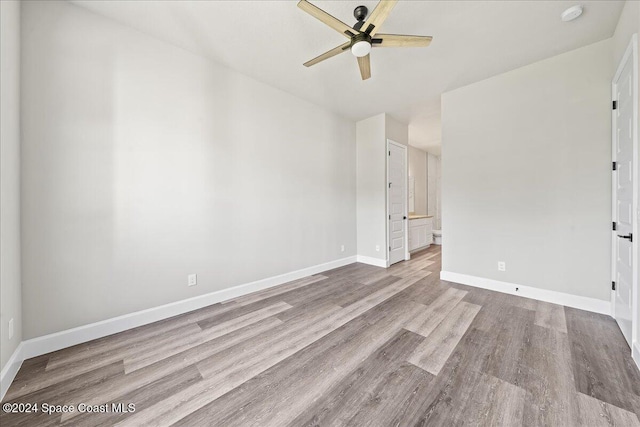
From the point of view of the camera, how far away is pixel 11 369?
64.4 inches

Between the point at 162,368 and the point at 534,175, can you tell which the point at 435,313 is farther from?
the point at 162,368

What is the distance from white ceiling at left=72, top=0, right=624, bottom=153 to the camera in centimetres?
208

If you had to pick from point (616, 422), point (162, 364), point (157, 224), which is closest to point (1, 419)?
point (162, 364)

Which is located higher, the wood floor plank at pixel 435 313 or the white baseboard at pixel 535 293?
the white baseboard at pixel 535 293

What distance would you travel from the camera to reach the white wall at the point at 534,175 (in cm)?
259

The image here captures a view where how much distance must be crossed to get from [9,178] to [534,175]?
5046mm

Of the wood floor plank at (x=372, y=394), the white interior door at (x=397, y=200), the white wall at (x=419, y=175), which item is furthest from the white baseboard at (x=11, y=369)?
the white wall at (x=419, y=175)

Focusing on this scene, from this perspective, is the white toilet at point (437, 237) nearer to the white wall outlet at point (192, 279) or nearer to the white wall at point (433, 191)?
the white wall at point (433, 191)

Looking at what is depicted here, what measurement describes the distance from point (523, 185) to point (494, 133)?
31.2 inches

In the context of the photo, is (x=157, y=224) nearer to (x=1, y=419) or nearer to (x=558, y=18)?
(x=1, y=419)

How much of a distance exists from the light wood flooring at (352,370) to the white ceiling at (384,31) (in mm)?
2916

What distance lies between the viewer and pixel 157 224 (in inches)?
98.0

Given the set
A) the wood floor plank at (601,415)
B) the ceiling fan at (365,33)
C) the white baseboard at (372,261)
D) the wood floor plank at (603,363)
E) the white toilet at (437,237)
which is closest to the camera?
the wood floor plank at (601,415)

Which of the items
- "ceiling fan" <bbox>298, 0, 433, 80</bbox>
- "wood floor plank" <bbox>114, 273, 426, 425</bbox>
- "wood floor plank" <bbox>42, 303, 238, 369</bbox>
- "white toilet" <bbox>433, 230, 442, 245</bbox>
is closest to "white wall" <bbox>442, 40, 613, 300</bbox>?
"ceiling fan" <bbox>298, 0, 433, 80</bbox>
